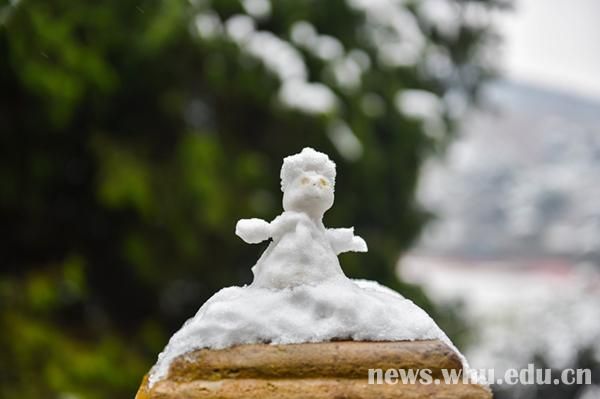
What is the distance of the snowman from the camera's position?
2.34 metres

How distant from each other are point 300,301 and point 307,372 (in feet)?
0.74

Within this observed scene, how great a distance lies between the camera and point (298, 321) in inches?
86.4

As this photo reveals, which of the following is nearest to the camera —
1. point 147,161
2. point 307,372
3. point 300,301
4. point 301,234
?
point 307,372

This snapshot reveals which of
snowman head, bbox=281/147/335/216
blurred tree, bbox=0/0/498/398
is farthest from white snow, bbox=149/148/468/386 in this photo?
blurred tree, bbox=0/0/498/398

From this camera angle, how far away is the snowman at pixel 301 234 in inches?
92.2

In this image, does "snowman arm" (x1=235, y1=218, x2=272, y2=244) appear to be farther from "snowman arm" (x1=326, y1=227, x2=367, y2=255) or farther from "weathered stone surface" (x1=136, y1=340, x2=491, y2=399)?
"weathered stone surface" (x1=136, y1=340, x2=491, y2=399)

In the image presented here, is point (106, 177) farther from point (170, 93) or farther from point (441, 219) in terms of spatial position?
point (441, 219)

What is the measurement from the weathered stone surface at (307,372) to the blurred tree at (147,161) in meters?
4.66

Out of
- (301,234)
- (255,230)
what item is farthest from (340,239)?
(255,230)

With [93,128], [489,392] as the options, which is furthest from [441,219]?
[489,392]

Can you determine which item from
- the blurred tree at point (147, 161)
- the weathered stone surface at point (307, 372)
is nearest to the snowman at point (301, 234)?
the weathered stone surface at point (307, 372)

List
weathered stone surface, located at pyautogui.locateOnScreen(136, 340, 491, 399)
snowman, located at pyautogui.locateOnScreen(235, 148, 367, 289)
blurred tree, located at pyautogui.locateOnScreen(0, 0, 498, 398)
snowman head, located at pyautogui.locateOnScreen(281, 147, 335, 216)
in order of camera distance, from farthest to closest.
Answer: blurred tree, located at pyautogui.locateOnScreen(0, 0, 498, 398) < snowman head, located at pyautogui.locateOnScreen(281, 147, 335, 216) < snowman, located at pyautogui.locateOnScreen(235, 148, 367, 289) < weathered stone surface, located at pyautogui.locateOnScreen(136, 340, 491, 399)

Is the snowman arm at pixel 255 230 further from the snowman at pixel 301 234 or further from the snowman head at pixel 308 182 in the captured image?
the snowman head at pixel 308 182

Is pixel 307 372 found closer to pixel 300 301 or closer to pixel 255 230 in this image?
pixel 300 301
